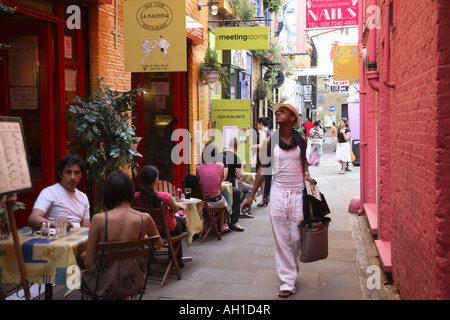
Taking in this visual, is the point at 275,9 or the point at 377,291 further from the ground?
the point at 275,9

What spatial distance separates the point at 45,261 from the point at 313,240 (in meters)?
2.56

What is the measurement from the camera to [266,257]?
697 cm

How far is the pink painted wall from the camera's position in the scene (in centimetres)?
327

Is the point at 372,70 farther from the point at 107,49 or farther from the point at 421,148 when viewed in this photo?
the point at 107,49

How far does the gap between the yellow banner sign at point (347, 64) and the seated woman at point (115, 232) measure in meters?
10.9

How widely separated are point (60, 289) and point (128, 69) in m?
3.17

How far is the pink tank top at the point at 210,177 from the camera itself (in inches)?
312

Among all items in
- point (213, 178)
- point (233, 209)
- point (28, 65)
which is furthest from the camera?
point (233, 209)

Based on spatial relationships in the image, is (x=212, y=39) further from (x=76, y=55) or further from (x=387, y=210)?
(x=387, y=210)

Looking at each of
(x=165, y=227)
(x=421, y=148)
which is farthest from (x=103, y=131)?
(x=421, y=148)

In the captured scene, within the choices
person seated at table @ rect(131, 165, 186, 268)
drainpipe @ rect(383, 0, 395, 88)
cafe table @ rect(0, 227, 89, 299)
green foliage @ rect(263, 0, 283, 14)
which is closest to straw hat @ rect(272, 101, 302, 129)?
drainpipe @ rect(383, 0, 395, 88)

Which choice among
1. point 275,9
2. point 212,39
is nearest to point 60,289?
point 212,39

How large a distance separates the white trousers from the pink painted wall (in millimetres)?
1008

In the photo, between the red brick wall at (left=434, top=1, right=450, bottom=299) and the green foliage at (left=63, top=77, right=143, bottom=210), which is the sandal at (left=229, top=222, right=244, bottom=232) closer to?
the green foliage at (left=63, top=77, right=143, bottom=210)
